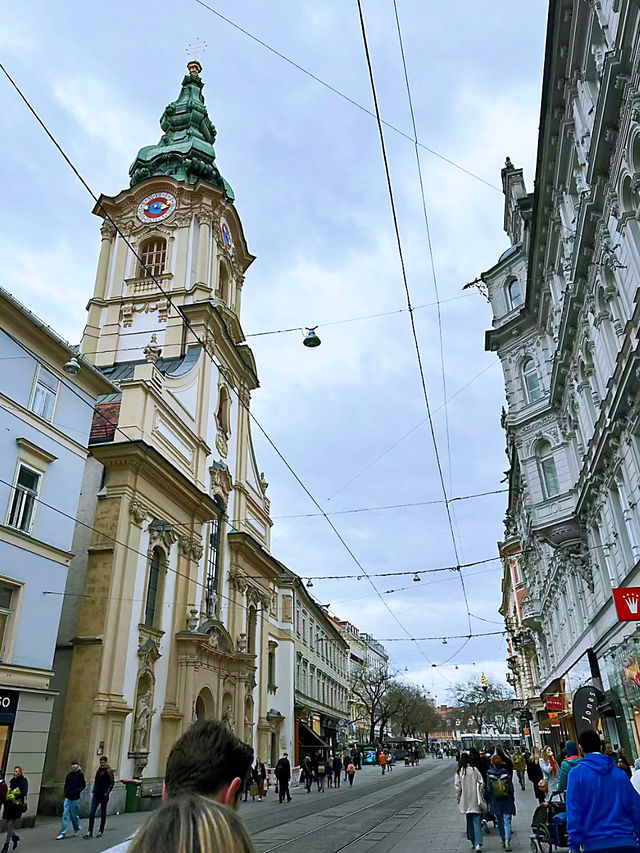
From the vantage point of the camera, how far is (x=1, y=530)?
1619 centimetres

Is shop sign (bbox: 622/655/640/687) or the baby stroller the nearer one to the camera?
the baby stroller

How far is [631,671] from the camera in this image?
1572cm

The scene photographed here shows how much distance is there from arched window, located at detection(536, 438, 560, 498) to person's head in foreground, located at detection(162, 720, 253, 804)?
80.1 ft

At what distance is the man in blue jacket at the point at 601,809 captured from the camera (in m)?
5.07

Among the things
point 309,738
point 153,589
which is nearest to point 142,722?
point 153,589

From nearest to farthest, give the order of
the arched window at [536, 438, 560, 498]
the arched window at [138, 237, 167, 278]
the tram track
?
the tram track
the arched window at [536, 438, 560, 498]
the arched window at [138, 237, 167, 278]

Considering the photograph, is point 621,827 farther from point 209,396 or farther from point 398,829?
point 209,396

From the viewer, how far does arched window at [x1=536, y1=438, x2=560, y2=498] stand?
25.2 m

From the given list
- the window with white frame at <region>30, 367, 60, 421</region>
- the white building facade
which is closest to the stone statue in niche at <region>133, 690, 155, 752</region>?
the white building facade

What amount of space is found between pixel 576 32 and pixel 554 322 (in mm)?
10270

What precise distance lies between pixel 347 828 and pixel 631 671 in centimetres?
793

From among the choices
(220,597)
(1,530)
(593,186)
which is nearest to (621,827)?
(593,186)

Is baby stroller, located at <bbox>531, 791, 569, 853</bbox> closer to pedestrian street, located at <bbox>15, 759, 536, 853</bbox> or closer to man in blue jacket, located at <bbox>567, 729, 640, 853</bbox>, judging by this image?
pedestrian street, located at <bbox>15, 759, 536, 853</bbox>

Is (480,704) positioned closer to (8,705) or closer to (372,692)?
(372,692)
